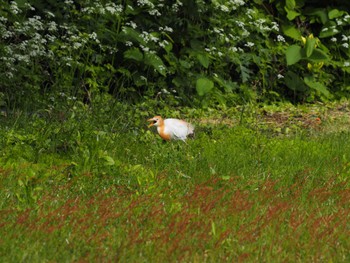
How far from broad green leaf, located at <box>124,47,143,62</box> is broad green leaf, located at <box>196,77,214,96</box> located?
73cm

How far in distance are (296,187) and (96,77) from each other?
4.53 metres

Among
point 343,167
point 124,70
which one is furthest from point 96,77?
point 343,167

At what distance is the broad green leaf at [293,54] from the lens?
1113 centimetres

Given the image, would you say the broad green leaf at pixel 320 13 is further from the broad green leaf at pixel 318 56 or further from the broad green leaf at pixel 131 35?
the broad green leaf at pixel 131 35

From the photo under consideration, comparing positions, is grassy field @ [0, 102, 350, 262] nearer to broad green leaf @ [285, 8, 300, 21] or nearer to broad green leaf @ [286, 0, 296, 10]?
broad green leaf @ [285, 8, 300, 21]

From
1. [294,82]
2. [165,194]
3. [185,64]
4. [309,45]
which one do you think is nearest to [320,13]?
[309,45]

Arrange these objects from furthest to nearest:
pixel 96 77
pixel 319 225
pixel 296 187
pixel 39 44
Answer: pixel 96 77, pixel 39 44, pixel 296 187, pixel 319 225

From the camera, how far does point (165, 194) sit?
5.21 metres

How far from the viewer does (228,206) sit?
4898 millimetres

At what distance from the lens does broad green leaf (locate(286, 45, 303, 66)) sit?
36.5ft

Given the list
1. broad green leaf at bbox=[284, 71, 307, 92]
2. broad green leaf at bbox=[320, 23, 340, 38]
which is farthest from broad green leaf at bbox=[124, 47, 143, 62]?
broad green leaf at bbox=[320, 23, 340, 38]

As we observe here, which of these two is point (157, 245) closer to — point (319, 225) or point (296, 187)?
point (319, 225)

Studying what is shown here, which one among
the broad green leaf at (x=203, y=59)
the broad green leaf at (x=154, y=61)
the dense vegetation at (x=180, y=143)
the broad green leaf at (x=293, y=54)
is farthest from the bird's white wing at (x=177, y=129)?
the broad green leaf at (x=293, y=54)

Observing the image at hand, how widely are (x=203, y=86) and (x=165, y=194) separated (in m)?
4.81
